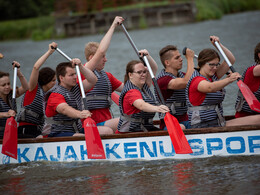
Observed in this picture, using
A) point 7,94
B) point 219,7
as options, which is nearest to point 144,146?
point 7,94

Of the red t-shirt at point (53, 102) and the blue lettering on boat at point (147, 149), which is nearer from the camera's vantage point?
the blue lettering on boat at point (147, 149)

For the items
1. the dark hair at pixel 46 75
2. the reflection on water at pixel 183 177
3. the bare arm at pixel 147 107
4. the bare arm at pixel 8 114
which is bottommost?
the reflection on water at pixel 183 177

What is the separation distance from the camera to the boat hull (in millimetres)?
5695

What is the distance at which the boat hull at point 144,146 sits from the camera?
224 inches

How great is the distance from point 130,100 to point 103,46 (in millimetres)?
771

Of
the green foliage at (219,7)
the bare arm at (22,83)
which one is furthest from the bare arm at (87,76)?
the green foliage at (219,7)

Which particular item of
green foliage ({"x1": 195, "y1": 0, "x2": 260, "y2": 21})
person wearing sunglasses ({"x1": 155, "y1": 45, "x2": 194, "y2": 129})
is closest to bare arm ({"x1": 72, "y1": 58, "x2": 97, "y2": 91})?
person wearing sunglasses ({"x1": 155, "y1": 45, "x2": 194, "y2": 129})

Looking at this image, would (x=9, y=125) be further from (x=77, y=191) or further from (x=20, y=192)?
(x=77, y=191)

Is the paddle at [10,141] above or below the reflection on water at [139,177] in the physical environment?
above

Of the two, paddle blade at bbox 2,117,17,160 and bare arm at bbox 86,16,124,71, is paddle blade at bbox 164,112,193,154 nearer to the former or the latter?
bare arm at bbox 86,16,124,71

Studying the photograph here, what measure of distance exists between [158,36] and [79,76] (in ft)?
65.5

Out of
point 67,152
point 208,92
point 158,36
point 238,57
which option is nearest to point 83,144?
point 67,152

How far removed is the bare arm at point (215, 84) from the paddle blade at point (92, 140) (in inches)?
51.9

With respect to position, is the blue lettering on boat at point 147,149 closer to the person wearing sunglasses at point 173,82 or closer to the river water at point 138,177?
the river water at point 138,177
